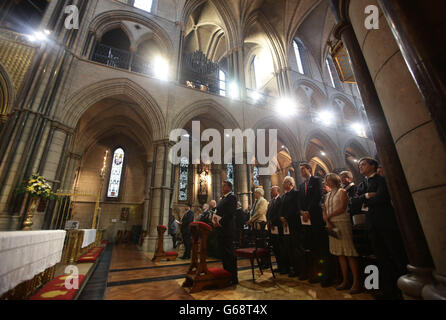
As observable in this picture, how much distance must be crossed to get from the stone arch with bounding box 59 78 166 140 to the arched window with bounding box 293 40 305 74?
11.8m

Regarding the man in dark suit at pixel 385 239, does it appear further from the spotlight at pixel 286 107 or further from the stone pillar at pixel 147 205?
the spotlight at pixel 286 107

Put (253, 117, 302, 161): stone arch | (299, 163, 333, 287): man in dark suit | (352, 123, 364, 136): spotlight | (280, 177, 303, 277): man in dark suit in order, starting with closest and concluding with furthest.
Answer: (299, 163, 333, 287): man in dark suit
(280, 177, 303, 277): man in dark suit
(253, 117, 302, 161): stone arch
(352, 123, 364, 136): spotlight

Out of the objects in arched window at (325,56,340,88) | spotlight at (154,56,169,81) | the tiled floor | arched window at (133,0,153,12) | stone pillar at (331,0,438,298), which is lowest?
the tiled floor

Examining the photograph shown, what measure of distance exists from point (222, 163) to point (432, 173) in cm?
1126

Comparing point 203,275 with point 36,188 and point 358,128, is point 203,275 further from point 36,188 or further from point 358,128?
point 358,128

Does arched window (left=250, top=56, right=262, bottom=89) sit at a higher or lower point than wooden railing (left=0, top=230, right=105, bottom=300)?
higher

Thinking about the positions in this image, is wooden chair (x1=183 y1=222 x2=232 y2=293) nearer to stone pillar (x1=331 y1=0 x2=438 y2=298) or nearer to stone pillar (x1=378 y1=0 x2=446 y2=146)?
stone pillar (x1=331 y1=0 x2=438 y2=298)

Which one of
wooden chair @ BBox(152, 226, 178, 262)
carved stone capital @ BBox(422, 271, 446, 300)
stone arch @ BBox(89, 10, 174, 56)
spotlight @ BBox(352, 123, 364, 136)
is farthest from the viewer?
spotlight @ BBox(352, 123, 364, 136)

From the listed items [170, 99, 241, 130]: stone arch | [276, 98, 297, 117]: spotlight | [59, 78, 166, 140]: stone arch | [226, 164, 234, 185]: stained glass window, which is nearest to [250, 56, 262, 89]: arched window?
[276, 98, 297, 117]: spotlight

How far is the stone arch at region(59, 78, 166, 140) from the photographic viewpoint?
650 centimetres

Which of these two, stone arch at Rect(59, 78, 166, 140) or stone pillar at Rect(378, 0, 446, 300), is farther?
stone arch at Rect(59, 78, 166, 140)

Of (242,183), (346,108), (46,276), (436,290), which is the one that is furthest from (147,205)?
(346,108)

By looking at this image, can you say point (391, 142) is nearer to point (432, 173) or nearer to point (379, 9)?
point (432, 173)
